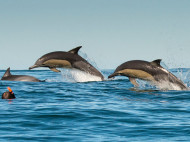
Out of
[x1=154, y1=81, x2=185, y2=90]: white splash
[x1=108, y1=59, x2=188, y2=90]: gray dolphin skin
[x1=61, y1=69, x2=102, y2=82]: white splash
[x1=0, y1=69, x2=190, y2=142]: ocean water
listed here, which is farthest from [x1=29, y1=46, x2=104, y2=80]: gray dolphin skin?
[x1=154, y1=81, x2=185, y2=90]: white splash

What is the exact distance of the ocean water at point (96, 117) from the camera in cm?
848

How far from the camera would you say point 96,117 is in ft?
35.0

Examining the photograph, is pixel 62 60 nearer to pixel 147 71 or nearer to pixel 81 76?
pixel 81 76

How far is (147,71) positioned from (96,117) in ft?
24.1

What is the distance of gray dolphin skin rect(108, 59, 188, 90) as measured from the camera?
17.5 m

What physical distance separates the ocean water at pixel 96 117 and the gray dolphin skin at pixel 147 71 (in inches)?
61.2

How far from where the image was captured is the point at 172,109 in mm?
12203

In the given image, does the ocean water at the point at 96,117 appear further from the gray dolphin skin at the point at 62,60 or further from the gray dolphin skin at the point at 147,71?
the gray dolphin skin at the point at 62,60

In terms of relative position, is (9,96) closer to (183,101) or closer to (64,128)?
(64,128)

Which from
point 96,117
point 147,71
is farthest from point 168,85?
point 96,117

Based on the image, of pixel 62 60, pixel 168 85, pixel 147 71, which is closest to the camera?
pixel 147 71

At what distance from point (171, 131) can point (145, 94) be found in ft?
22.9

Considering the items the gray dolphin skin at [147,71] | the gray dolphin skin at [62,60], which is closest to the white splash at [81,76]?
the gray dolphin skin at [62,60]

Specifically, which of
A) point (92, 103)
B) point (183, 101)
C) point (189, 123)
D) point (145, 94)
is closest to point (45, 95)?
point (92, 103)
